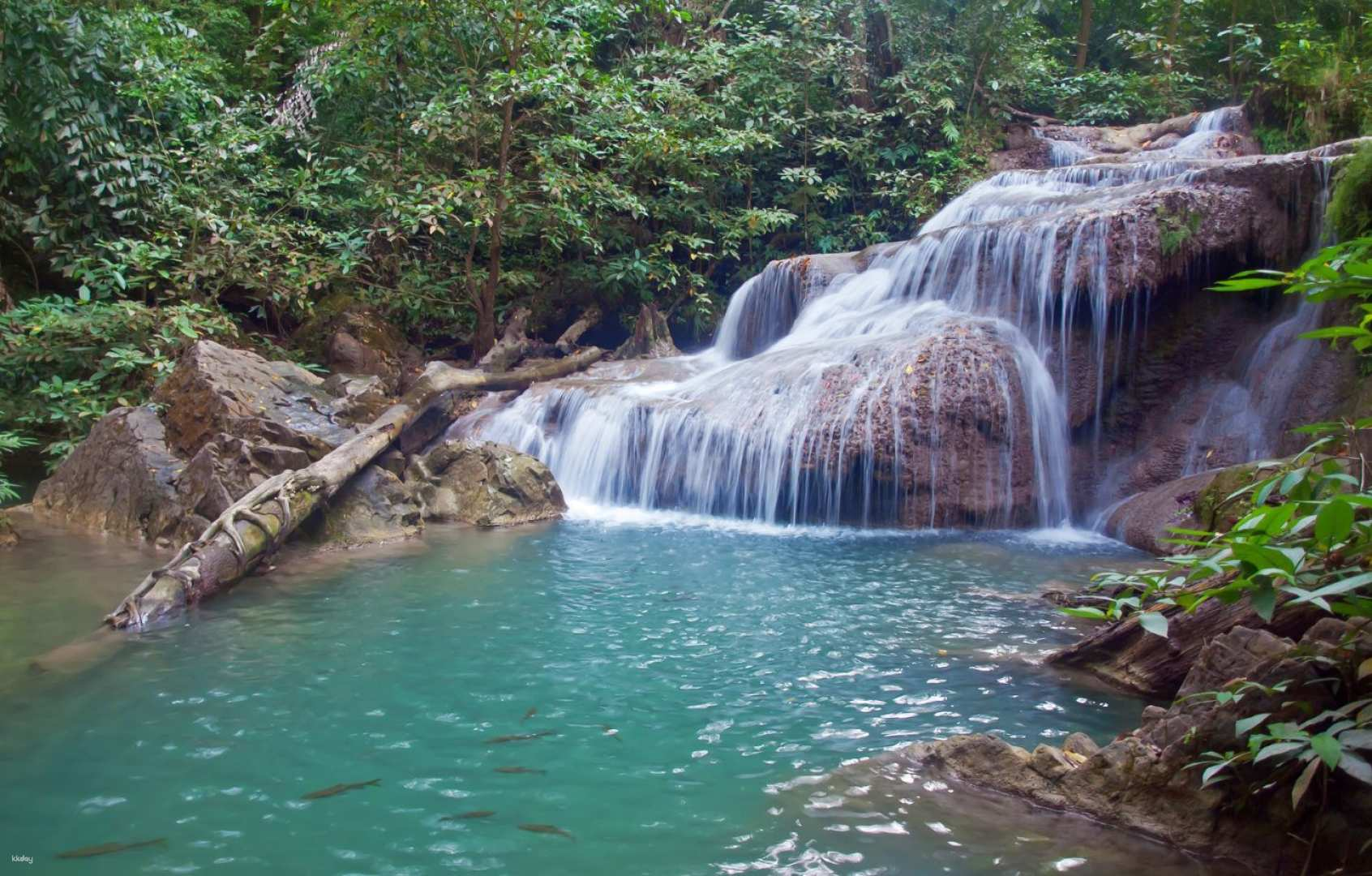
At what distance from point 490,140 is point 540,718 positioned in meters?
11.0

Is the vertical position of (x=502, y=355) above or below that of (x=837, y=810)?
above

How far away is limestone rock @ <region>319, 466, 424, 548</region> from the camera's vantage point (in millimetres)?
7613

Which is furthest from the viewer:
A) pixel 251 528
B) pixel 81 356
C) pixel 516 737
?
pixel 81 356

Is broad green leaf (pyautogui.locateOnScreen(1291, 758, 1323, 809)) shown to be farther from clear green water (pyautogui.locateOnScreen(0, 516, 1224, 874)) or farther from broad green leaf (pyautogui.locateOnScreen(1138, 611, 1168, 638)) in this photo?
clear green water (pyautogui.locateOnScreen(0, 516, 1224, 874))

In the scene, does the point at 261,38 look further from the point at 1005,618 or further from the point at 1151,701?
the point at 1151,701

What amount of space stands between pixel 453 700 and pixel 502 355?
917cm

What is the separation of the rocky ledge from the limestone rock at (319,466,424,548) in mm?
10

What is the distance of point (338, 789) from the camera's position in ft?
10.8

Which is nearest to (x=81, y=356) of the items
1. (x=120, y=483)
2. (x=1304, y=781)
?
(x=120, y=483)

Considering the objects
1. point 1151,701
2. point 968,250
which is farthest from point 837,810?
point 968,250

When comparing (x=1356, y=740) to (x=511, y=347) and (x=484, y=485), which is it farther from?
(x=511, y=347)

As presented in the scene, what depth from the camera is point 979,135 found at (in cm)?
1616

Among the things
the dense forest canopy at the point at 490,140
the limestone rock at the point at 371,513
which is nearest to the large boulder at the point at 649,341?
the dense forest canopy at the point at 490,140

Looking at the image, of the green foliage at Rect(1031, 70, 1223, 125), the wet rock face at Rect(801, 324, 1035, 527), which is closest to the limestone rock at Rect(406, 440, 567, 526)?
the wet rock face at Rect(801, 324, 1035, 527)
